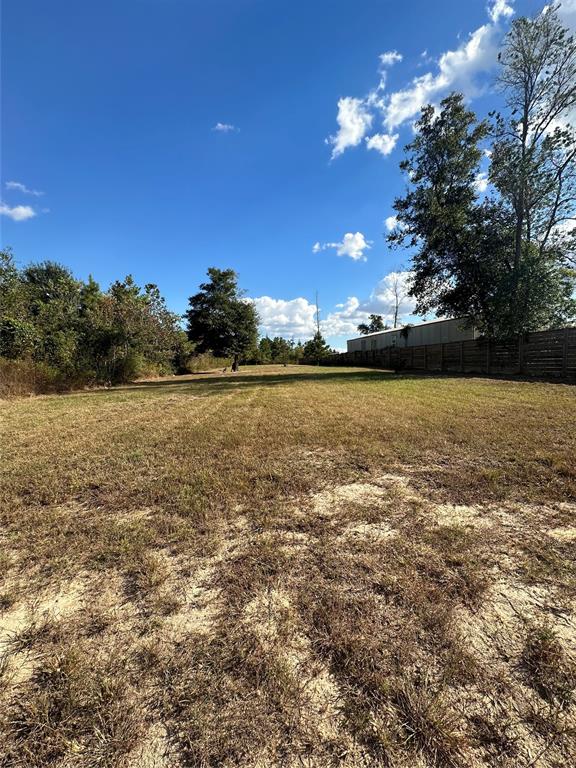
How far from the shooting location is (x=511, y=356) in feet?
41.6

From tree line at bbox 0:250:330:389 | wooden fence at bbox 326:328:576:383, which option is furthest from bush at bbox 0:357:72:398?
wooden fence at bbox 326:328:576:383

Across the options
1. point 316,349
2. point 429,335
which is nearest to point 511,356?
point 429,335

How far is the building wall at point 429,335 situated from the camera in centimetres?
2322

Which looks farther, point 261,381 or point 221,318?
point 221,318

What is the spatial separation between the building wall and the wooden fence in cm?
197

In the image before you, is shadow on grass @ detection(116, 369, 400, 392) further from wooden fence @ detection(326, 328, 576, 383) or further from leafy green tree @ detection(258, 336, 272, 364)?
leafy green tree @ detection(258, 336, 272, 364)

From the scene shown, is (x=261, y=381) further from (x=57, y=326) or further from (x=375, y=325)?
(x=375, y=325)

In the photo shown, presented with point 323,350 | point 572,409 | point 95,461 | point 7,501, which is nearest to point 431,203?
point 572,409

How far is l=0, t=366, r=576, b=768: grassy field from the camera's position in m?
1.09

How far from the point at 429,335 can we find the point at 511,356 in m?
15.6

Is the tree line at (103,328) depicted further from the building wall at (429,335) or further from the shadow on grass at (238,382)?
the building wall at (429,335)

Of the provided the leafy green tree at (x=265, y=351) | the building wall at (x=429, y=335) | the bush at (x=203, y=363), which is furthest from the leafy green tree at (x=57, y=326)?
the leafy green tree at (x=265, y=351)

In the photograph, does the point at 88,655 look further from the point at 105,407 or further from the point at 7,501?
the point at 105,407

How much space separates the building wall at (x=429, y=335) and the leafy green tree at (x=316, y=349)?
8.43 m
